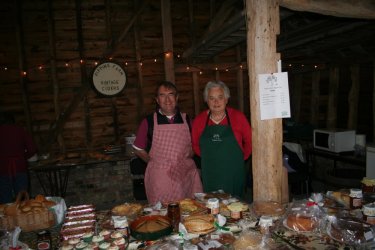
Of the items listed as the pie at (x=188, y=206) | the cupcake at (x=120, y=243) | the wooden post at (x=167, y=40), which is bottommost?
the cupcake at (x=120, y=243)

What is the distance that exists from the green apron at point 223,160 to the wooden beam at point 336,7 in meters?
1.49

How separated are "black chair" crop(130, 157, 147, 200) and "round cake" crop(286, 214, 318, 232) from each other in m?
4.49

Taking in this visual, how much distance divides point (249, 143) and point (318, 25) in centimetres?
232

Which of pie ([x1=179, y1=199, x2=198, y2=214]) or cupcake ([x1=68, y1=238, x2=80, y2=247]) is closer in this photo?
cupcake ([x1=68, y1=238, x2=80, y2=247])

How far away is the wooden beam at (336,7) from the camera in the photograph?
2.76m

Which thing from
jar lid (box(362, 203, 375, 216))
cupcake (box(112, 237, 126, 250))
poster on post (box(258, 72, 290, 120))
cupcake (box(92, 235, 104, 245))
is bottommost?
cupcake (box(112, 237, 126, 250))


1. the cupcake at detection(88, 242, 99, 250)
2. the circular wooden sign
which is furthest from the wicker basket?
the circular wooden sign

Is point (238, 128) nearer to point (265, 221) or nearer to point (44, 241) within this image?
point (265, 221)

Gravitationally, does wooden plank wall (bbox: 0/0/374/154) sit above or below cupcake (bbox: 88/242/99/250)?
above

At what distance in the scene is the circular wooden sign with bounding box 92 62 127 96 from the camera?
724 centimetres

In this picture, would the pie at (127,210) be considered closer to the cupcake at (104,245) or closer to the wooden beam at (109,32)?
the cupcake at (104,245)

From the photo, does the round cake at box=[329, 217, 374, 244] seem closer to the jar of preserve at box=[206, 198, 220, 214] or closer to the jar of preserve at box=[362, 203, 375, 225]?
the jar of preserve at box=[362, 203, 375, 225]

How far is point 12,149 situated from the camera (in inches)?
214

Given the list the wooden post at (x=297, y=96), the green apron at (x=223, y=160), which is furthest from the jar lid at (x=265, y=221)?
the wooden post at (x=297, y=96)
